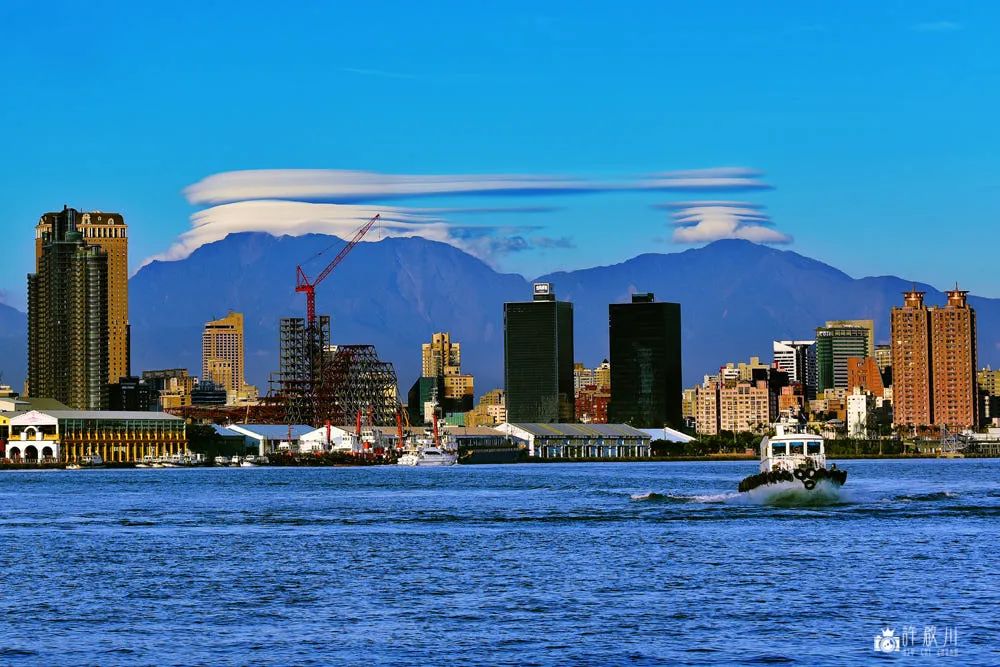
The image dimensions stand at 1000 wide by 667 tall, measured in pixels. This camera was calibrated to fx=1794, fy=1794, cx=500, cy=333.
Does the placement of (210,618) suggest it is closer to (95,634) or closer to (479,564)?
(95,634)

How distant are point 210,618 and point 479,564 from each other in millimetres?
18486

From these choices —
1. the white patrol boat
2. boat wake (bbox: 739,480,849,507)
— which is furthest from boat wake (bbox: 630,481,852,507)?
the white patrol boat

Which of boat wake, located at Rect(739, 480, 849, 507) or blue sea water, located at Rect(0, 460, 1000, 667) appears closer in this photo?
blue sea water, located at Rect(0, 460, 1000, 667)

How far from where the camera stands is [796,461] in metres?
107

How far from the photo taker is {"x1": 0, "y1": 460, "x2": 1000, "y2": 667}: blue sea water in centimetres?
4822

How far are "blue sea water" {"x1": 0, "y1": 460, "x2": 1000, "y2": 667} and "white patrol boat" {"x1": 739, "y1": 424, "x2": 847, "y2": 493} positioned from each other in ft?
6.44

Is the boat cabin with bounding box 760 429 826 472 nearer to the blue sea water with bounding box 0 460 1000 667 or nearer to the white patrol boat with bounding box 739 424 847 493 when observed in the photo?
the white patrol boat with bounding box 739 424 847 493

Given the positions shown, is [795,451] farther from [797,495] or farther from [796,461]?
[797,495]

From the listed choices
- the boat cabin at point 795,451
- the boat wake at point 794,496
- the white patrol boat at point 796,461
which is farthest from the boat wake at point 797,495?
the boat cabin at point 795,451

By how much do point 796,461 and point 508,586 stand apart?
155 feet

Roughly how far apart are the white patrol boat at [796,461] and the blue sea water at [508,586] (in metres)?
1.96

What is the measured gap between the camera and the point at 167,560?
75.5m

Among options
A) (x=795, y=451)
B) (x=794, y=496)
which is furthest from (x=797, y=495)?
(x=795, y=451)

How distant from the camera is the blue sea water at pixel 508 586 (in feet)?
158
